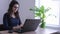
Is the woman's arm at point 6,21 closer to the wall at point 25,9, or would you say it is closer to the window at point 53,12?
the wall at point 25,9

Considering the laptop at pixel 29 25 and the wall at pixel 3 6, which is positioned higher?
the wall at pixel 3 6

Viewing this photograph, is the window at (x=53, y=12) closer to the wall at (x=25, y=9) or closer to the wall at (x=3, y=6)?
the wall at (x=25, y=9)

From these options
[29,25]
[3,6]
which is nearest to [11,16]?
[29,25]

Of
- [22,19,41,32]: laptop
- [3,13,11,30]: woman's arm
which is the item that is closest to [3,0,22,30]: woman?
[3,13,11,30]: woman's arm

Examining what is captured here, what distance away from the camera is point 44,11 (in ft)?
13.2

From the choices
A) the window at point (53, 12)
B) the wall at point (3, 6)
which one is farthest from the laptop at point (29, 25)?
the wall at point (3, 6)

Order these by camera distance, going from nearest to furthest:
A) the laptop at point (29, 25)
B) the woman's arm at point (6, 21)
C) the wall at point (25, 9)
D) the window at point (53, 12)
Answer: the laptop at point (29, 25), the woman's arm at point (6, 21), the window at point (53, 12), the wall at point (25, 9)

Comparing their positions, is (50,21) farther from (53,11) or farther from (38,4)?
(38,4)

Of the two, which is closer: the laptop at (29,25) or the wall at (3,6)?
the laptop at (29,25)

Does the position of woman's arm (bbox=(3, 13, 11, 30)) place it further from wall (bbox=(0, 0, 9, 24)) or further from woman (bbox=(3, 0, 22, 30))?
wall (bbox=(0, 0, 9, 24))

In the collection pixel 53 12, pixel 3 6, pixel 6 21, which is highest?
pixel 3 6

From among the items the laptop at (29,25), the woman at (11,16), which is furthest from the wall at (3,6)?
the laptop at (29,25)

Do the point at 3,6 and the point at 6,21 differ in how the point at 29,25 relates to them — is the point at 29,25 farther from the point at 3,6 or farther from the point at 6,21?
the point at 3,6

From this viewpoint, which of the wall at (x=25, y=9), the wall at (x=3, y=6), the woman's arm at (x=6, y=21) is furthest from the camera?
the wall at (x=3, y=6)
